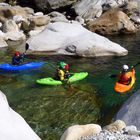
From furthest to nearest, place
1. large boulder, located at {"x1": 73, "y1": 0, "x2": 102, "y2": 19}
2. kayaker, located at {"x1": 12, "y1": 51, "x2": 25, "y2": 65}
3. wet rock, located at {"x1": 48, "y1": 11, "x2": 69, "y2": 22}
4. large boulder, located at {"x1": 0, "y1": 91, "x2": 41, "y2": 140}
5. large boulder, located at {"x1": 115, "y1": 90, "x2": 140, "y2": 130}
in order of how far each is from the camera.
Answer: large boulder, located at {"x1": 73, "y1": 0, "x2": 102, "y2": 19} → wet rock, located at {"x1": 48, "y1": 11, "x2": 69, "y2": 22} → kayaker, located at {"x1": 12, "y1": 51, "x2": 25, "y2": 65} → large boulder, located at {"x1": 115, "y1": 90, "x2": 140, "y2": 130} → large boulder, located at {"x1": 0, "y1": 91, "x2": 41, "y2": 140}

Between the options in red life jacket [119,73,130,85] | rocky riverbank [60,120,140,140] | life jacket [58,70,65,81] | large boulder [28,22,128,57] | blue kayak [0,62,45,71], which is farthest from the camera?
large boulder [28,22,128,57]

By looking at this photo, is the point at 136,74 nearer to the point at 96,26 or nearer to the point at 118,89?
the point at 118,89

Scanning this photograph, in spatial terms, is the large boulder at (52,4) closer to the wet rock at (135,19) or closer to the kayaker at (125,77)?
the wet rock at (135,19)

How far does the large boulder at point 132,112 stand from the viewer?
33.5 ft

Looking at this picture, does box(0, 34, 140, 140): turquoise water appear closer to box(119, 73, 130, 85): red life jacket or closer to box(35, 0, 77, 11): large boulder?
box(119, 73, 130, 85): red life jacket

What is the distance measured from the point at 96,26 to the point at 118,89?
41.6 feet

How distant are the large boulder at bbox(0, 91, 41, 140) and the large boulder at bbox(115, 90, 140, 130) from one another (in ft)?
12.0

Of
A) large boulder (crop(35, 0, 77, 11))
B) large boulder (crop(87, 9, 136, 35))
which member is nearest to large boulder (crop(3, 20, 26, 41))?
large boulder (crop(87, 9, 136, 35))

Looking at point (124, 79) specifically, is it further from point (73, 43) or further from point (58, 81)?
point (73, 43)

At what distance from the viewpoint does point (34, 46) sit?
21938 mm

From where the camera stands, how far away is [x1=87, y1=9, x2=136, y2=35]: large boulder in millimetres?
26094

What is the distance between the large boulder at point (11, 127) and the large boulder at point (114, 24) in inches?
763

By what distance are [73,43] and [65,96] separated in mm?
7281

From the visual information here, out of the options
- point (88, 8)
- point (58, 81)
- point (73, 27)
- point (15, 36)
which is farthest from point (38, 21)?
point (58, 81)
